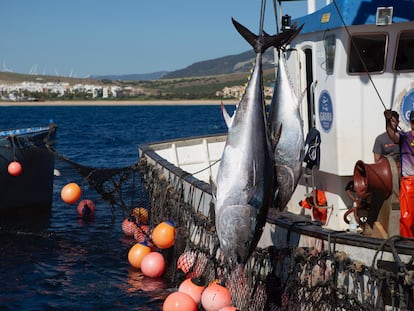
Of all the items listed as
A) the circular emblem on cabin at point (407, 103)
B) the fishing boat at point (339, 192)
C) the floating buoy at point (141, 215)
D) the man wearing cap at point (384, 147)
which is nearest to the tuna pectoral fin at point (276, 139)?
the fishing boat at point (339, 192)

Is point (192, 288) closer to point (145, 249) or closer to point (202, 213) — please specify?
point (202, 213)

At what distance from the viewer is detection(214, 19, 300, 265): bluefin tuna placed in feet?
18.5

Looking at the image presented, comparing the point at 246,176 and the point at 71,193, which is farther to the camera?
the point at 71,193

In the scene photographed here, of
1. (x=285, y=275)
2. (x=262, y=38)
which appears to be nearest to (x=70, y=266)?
(x=285, y=275)

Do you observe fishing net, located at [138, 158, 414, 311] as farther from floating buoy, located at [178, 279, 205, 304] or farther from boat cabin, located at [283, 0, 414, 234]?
boat cabin, located at [283, 0, 414, 234]

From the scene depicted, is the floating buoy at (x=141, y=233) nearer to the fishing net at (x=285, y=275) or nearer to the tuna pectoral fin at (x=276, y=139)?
the fishing net at (x=285, y=275)

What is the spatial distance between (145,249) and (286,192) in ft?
20.2

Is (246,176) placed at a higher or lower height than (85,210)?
higher

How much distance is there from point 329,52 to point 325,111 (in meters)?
0.94

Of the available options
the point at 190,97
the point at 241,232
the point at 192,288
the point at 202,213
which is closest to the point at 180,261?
the point at 202,213

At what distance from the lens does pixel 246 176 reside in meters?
5.62

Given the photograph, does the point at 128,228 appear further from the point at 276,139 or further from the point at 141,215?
→ the point at 276,139

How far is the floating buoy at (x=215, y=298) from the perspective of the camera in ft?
26.8

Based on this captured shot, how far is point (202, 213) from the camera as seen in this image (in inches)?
397
